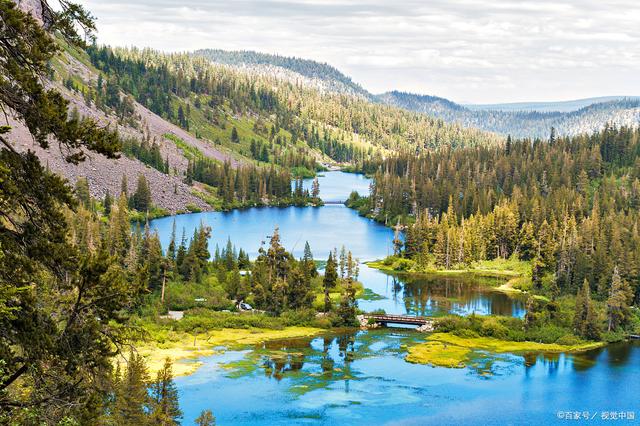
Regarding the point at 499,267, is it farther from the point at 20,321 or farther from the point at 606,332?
the point at 20,321

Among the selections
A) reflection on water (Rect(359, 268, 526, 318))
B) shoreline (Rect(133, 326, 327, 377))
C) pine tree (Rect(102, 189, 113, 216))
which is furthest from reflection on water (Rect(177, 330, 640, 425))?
pine tree (Rect(102, 189, 113, 216))

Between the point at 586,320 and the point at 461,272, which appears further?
the point at 461,272

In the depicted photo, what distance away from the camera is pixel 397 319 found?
106 meters

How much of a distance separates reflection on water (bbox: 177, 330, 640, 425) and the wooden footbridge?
9.51 m

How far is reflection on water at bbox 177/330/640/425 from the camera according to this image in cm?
7106

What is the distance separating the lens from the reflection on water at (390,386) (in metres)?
71.1

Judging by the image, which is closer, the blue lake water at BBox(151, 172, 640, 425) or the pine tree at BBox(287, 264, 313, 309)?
the blue lake water at BBox(151, 172, 640, 425)

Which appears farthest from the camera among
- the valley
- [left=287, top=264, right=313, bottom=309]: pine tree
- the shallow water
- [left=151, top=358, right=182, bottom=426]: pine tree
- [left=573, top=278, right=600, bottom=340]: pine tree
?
the shallow water

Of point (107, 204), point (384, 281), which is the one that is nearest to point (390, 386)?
point (384, 281)

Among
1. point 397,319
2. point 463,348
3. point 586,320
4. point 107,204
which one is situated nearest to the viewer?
point 463,348

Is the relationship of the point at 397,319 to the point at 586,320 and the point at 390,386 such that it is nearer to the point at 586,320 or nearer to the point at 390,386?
the point at 586,320

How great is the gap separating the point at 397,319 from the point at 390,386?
28.1 m

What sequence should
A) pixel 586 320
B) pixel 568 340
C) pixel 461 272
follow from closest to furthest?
pixel 568 340
pixel 586 320
pixel 461 272

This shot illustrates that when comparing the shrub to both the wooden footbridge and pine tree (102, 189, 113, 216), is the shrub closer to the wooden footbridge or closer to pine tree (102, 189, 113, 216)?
the wooden footbridge
